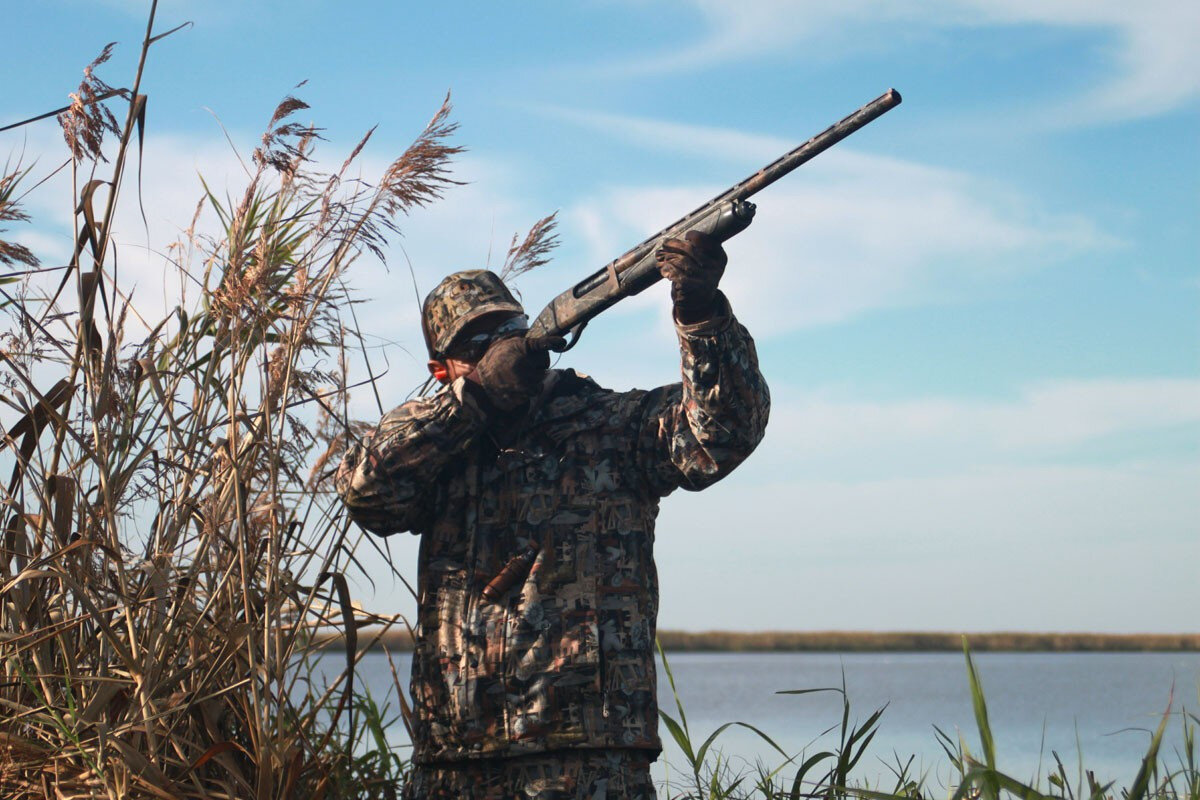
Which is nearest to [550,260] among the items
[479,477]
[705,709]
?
[479,477]

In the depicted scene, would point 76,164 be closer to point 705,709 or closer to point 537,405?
point 537,405

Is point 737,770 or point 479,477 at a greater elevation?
point 479,477

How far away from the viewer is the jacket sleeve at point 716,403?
2.94 meters

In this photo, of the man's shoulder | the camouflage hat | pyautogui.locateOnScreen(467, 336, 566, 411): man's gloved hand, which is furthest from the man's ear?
the man's shoulder

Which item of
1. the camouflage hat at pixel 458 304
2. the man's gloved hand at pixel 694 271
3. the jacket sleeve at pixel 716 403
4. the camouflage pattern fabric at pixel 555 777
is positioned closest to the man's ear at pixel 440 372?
the camouflage hat at pixel 458 304

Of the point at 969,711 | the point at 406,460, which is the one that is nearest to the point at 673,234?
the point at 406,460

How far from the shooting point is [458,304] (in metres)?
3.56

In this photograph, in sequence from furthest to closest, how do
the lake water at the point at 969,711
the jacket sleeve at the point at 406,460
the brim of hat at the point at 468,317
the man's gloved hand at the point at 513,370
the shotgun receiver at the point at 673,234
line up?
the lake water at the point at 969,711 → the brim of hat at the point at 468,317 → the man's gloved hand at the point at 513,370 → the jacket sleeve at the point at 406,460 → the shotgun receiver at the point at 673,234

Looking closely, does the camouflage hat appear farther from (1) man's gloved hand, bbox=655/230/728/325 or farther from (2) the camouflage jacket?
(1) man's gloved hand, bbox=655/230/728/325

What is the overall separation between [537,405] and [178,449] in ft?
3.13

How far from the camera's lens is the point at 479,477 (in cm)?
331

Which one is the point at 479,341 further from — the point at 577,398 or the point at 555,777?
the point at 555,777

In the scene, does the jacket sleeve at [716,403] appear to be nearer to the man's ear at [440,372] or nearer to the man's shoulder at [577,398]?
the man's shoulder at [577,398]

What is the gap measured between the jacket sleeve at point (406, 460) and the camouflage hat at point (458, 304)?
307 mm
